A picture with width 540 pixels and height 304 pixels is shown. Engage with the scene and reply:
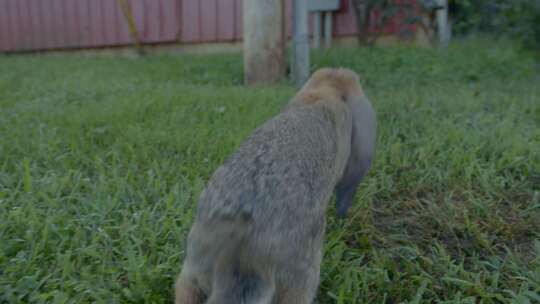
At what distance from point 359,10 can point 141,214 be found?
5.77 meters

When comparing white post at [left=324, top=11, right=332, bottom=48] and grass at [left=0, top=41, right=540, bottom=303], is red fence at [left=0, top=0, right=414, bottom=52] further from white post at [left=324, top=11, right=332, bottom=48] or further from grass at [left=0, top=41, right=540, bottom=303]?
grass at [left=0, top=41, right=540, bottom=303]

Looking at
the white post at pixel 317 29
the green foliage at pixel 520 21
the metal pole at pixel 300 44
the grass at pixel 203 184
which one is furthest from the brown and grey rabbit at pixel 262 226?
the white post at pixel 317 29

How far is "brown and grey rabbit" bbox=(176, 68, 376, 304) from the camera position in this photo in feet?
4.47

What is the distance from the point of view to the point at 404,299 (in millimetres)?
1862

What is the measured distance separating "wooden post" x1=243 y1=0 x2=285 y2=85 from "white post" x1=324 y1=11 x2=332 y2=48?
9.65 feet

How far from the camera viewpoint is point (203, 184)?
2537 mm

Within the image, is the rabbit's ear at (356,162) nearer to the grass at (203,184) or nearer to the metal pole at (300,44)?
the grass at (203,184)

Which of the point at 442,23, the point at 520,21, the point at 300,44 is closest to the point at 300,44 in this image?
the point at 300,44

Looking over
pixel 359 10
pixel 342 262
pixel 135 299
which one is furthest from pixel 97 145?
pixel 359 10

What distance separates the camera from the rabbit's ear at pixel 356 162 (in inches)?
89.8

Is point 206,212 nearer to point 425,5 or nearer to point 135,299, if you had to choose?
point 135,299

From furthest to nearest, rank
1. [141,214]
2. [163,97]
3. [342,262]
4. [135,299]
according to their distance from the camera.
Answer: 1. [163,97]
2. [141,214]
3. [342,262]
4. [135,299]

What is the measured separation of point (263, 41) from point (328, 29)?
3162mm

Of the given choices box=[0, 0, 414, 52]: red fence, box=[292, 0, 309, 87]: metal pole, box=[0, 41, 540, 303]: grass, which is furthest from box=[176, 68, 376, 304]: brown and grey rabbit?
box=[0, 0, 414, 52]: red fence
